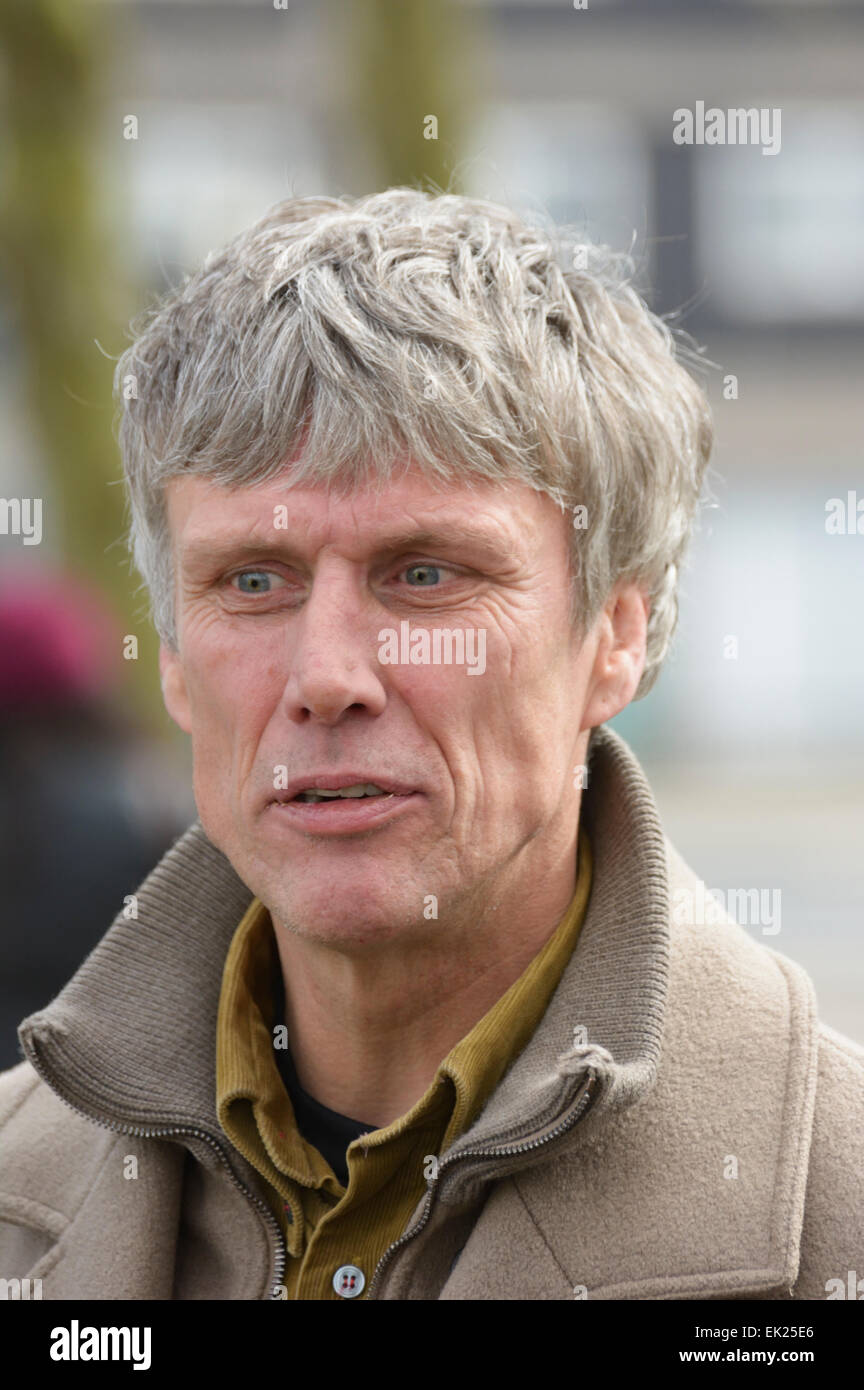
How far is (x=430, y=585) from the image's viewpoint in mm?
2170

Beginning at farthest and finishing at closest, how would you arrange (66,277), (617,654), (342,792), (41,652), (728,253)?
1. (728,253)
2. (66,277)
3. (41,652)
4. (617,654)
5. (342,792)

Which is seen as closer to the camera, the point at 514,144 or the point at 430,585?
the point at 430,585

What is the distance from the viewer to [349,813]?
2104 millimetres

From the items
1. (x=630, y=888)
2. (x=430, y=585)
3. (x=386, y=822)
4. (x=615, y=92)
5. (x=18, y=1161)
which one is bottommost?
(x=18, y=1161)

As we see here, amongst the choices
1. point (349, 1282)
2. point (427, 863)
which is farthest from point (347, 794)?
point (349, 1282)

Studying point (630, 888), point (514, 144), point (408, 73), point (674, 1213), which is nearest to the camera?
point (674, 1213)

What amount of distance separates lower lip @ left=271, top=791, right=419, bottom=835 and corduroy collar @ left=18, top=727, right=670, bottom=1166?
353 mm

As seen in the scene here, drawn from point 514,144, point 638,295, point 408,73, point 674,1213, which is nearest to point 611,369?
point 638,295

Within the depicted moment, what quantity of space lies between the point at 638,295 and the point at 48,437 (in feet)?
14.6

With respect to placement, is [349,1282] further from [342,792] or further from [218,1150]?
[342,792]

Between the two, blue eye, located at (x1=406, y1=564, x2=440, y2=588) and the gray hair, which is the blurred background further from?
blue eye, located at (x1=406, y1=564, x2=440, y2=588)

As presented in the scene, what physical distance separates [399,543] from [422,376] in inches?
8.9

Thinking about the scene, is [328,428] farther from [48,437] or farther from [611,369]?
[48,437]

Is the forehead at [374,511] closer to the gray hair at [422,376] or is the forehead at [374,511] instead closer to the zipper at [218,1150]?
the gray hair at [422,376]
